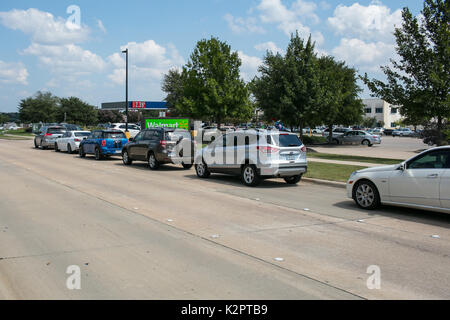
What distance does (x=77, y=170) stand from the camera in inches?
695

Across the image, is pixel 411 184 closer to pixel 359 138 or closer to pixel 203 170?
pixel 203 170

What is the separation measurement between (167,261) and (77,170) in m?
13.1

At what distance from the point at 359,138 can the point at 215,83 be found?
52.1ft

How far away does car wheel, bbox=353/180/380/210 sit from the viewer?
30.9 ft

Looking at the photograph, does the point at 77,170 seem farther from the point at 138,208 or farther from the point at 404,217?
the point at 404,217

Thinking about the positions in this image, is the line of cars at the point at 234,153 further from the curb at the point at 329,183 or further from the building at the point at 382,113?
the building at the point at 382,113

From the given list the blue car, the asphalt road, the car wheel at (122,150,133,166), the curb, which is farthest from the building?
the asphalt road

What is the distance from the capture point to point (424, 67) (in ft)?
71.6
